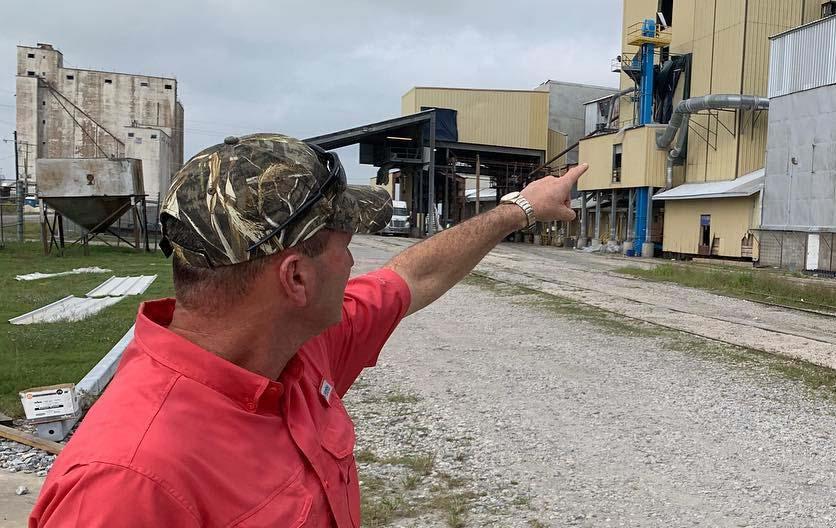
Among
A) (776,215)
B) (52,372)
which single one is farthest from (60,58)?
(52,372)

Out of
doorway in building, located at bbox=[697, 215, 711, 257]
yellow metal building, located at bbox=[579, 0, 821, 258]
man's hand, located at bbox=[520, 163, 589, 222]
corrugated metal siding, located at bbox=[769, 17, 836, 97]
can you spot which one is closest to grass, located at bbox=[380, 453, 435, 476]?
man's hand, located at bbox=[520, 163, 589, 222]

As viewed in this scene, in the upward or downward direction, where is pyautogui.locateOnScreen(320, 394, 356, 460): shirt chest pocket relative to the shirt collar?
downward

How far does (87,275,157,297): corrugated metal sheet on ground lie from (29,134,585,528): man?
13571 millimetres

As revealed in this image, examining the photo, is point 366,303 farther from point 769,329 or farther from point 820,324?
point 820,324

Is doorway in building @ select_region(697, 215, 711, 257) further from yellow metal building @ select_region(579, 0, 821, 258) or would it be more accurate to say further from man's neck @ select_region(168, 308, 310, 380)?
man's neck @ select_region(168, 308, 310, 380)

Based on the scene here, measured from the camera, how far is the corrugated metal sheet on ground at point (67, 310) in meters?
10.5

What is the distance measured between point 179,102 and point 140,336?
286ft

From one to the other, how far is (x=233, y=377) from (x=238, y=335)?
0.12 m

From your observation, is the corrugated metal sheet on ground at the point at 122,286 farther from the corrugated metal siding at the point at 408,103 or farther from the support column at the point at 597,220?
the corrugated metal siding at the point at 408,103

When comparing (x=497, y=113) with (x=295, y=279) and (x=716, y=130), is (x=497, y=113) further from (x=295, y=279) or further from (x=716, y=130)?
(x=295, y=279)

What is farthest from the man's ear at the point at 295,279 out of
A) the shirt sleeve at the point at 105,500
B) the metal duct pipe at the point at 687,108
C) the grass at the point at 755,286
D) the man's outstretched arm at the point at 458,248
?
the metal duct pipe at the point at 687,108

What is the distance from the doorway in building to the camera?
32.8 metres

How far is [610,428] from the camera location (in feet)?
20.0

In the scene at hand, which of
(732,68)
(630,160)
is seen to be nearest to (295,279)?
(732,68)
